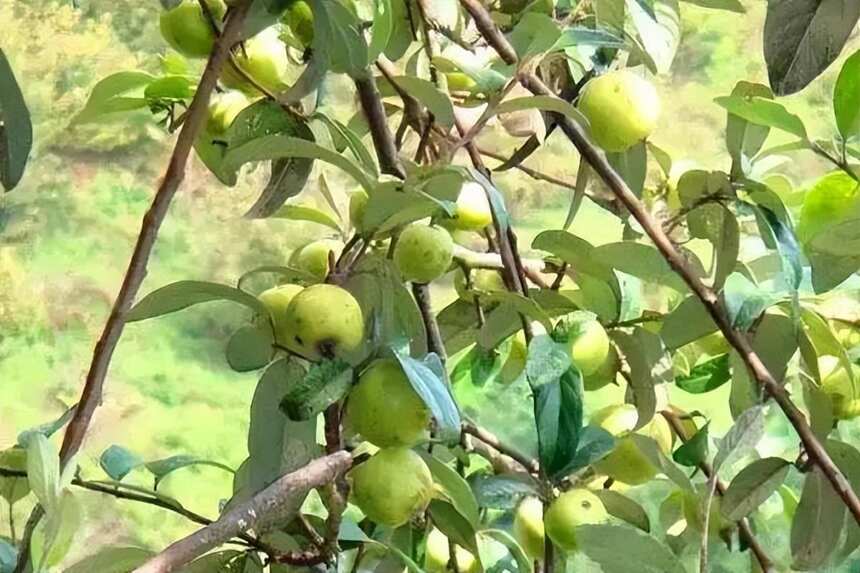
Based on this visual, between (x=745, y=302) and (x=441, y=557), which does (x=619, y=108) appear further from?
(x=441, y=557)

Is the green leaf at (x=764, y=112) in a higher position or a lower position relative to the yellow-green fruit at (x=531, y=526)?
higher

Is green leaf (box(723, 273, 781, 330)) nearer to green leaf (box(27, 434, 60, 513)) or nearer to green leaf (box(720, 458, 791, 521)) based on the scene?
green leaf (box(720, 458, 791, 521))

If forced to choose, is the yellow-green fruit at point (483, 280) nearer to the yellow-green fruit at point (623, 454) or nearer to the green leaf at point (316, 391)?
the yellow-green fruit at point (623, 454)

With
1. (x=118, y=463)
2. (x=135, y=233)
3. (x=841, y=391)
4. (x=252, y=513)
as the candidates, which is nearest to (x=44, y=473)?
(x=252, y=513)

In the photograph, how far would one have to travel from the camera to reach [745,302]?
525 mm

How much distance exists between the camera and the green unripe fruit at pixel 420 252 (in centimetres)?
45

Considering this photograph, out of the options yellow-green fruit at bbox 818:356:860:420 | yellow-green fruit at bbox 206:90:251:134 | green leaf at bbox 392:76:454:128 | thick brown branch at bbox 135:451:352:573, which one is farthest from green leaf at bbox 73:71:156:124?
yellow-green fruit at bbox 818:356:860:420

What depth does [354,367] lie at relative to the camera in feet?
1.40

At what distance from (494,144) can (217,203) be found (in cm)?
27

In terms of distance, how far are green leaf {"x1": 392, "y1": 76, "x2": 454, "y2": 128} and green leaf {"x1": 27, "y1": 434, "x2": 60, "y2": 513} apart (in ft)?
0.69

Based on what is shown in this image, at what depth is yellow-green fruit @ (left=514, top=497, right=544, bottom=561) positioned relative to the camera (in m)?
0.56

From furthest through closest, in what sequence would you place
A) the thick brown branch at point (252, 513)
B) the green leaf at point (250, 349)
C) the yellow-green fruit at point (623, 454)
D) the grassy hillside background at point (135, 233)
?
the grassy hillside background at point (135, 233) → the yellow-green fruit at point (623, 454) → the green leaf at point (250, 349) → the thick brown branch at point (252, 513)

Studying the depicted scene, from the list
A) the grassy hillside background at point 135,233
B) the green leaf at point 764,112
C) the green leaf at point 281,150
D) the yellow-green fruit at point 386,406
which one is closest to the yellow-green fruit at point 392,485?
the yellow-green fruit at point 386,406

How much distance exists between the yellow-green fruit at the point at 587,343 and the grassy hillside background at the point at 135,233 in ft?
1.14
